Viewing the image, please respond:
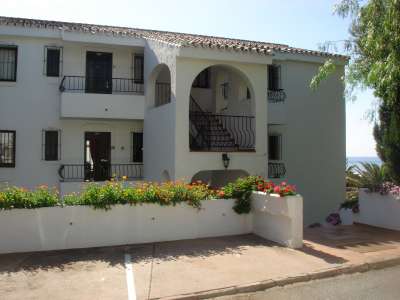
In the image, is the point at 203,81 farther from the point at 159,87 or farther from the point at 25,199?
the point at 25,199

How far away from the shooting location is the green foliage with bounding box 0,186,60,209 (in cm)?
866

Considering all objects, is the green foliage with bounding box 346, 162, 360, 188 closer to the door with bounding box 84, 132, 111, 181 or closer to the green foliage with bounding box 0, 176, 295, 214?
the door with bounding box 84, 132, 111, 181

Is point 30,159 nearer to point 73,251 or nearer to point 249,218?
point 73,251

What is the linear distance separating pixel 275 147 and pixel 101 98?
7693mm

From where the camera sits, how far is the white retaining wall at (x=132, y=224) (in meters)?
8.73

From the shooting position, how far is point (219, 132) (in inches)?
636

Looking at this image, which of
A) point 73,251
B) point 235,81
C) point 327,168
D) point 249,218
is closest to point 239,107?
point 235,81

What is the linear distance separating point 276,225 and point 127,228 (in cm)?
350

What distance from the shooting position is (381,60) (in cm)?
1077

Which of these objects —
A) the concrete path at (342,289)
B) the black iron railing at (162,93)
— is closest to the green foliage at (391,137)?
the concrete path at (342,289)

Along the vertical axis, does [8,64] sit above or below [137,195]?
above

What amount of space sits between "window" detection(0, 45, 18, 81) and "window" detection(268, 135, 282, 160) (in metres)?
10.9

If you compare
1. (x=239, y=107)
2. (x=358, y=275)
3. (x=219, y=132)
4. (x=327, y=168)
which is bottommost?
(x=358, y=275)

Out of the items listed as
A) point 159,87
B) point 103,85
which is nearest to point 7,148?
point 103,85
